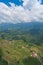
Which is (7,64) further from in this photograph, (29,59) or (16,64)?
(29,59)

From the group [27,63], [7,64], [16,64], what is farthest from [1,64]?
[27,63]

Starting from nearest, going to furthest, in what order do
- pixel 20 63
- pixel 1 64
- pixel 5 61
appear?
pixel 1 64 → pixel 5 61 → pixel 20 63

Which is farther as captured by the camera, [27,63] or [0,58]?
[27,63]

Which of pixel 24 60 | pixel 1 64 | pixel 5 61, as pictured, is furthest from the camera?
pixel 24 60

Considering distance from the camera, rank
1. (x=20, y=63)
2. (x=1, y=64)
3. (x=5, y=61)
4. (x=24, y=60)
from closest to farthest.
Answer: (x=1, y=64) → (x=5, y=61) → (x=20, y=63) → (x=24, y=60)

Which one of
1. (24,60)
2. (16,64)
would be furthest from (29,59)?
(16,64)

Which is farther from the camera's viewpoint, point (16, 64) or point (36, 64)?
point (36, 64)

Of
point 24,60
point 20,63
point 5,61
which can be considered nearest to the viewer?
point 5,61

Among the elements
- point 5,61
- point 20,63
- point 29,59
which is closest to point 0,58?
point 5,61

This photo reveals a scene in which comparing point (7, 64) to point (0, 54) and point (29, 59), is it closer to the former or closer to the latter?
point (0, 54)
